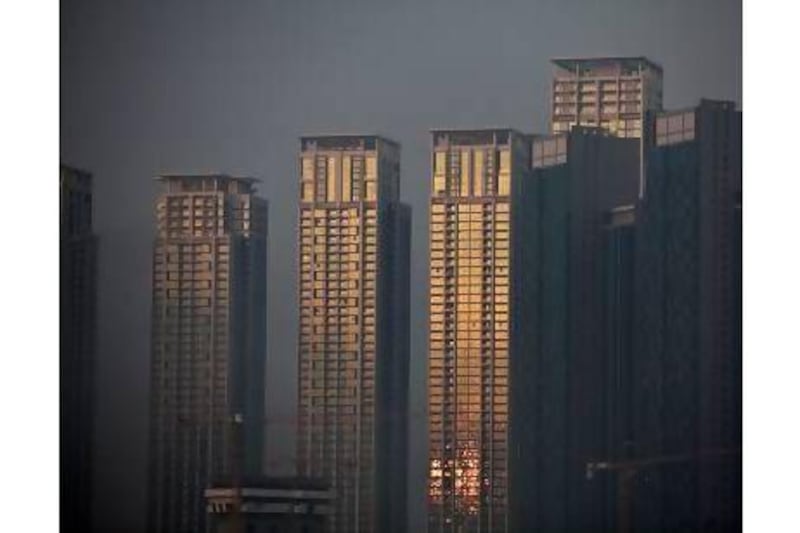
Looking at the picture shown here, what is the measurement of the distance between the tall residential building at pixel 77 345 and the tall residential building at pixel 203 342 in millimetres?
193

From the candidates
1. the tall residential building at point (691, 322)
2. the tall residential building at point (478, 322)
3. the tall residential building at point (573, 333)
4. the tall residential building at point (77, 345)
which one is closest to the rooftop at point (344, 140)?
the tall residential building at point (478, 322)

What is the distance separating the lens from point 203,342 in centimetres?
509

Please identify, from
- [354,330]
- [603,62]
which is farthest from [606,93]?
[354,330]

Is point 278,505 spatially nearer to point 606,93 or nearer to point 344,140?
point 344,140

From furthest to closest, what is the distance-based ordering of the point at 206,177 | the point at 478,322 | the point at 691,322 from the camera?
the point at 206,177 → the point at 478,322 → the point at 691,322

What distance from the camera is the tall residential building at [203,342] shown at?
16.6ft

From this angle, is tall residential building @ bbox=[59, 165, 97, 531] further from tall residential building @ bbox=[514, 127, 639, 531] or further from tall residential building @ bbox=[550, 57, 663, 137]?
tall residential building @ bbox=[550, 57, 663, 137]

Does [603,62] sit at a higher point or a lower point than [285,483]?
higher

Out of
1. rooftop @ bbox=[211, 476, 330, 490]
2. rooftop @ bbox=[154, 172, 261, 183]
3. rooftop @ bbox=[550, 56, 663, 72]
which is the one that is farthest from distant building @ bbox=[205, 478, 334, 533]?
rooftop @ bbox=[550, 56, 663, 72]

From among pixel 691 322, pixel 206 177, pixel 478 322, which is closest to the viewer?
pixel 691 322

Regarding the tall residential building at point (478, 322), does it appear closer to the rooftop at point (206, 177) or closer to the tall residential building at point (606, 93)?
the tall residential building at point (606, 93)

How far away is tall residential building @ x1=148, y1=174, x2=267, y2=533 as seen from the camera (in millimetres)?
5051

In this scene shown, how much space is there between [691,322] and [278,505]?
1.35 meters
